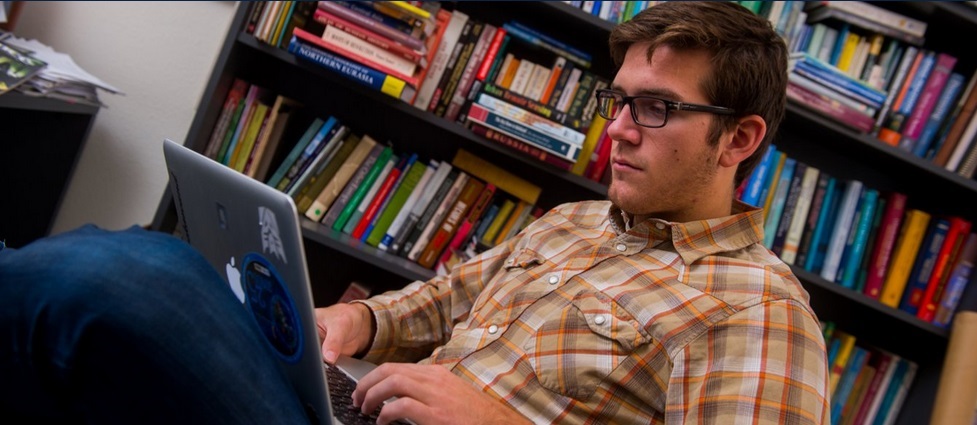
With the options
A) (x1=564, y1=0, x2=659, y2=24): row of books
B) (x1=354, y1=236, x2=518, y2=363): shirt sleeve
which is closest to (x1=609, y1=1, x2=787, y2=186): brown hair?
(x1=354, y1=236, x2=518, y2=363): shirt sleeve

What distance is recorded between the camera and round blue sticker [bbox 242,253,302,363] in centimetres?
69

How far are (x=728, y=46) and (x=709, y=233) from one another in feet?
0.93

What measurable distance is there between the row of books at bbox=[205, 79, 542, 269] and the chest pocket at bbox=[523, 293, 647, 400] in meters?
0.77

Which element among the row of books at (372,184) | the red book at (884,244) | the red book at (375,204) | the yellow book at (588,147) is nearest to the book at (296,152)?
the row of books at (372,184)

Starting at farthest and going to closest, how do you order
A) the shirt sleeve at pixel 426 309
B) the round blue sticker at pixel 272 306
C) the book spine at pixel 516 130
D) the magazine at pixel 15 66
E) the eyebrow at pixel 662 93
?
the book spine at pixel 516 130
the magazine at pixel 15 66
the shirt sleeve at pixel 426 309
the eyebrow at pixel 662 93
the round blue sticker at pixel 272 306

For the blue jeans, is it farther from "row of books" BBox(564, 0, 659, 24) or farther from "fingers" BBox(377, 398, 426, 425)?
"row of books" BBox(564, 0, 659, 24)

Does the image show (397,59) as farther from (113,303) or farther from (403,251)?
(113,303)

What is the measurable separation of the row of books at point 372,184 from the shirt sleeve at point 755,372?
3.11ft

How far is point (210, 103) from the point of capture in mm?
1680

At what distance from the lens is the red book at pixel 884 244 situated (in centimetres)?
181

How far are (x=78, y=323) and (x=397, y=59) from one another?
1.19 m

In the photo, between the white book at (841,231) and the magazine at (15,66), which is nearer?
the magazine at (15,66)

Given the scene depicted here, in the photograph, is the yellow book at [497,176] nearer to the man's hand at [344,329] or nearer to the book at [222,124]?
the book at [222,124]

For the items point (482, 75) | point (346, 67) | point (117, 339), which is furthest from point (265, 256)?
point (482, 75)
